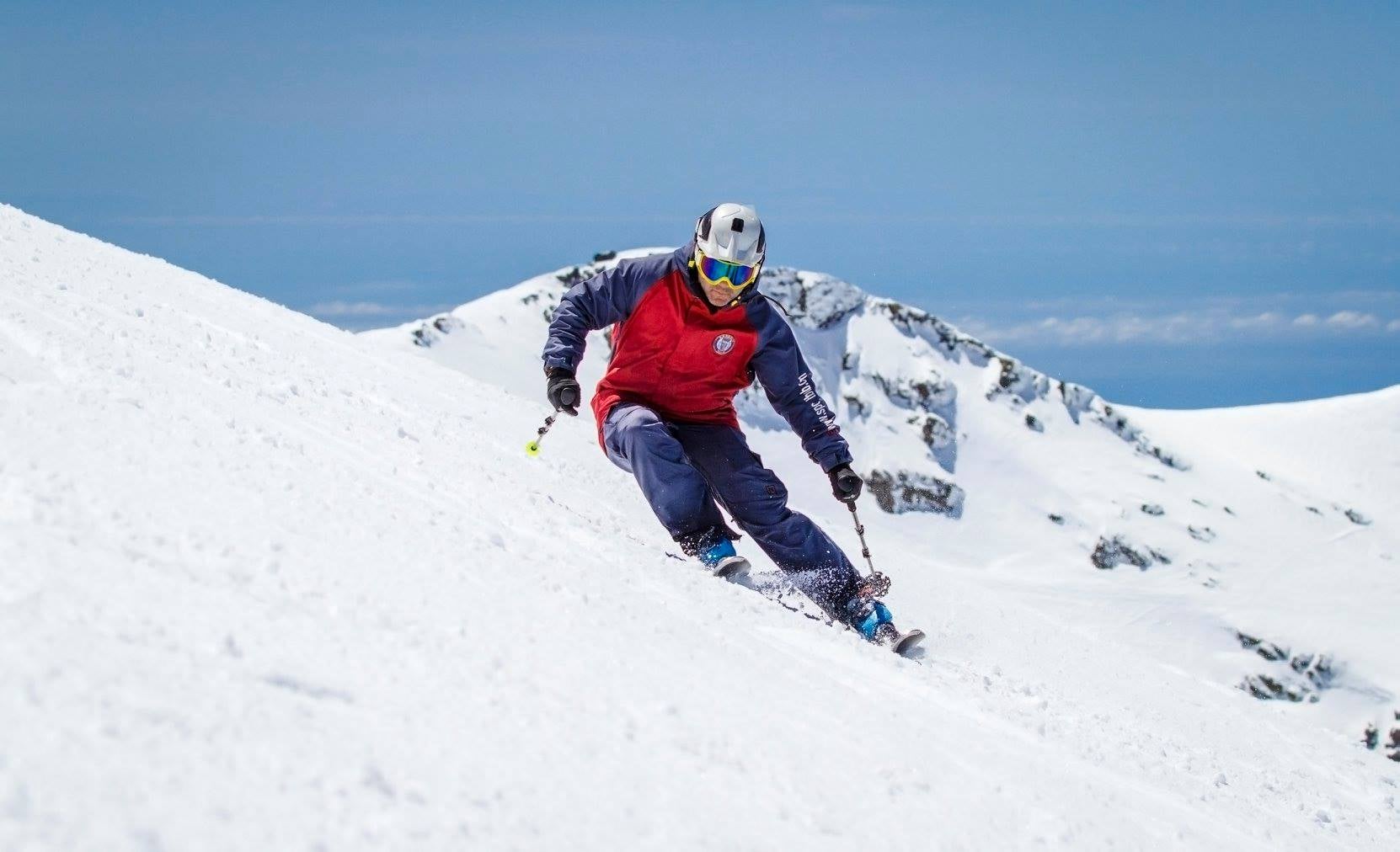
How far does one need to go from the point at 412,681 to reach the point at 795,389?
16.6ft

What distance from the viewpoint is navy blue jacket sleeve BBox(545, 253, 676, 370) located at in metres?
6.84

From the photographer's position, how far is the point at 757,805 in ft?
8.36

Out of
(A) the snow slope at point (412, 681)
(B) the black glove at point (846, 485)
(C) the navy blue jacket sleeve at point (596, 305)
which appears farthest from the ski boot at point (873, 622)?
(C) the navy blue jacket sleeve at point (596, 305)

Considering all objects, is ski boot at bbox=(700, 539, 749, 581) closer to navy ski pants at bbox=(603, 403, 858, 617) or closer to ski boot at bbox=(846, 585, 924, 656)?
navy ski pants at bbox=(603, 403, 858, 617)

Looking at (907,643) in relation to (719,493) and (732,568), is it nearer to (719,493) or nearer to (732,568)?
(732,568)

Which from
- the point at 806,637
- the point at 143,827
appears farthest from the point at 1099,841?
the point at 143,827

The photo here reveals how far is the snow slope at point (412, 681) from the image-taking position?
1.97 metres

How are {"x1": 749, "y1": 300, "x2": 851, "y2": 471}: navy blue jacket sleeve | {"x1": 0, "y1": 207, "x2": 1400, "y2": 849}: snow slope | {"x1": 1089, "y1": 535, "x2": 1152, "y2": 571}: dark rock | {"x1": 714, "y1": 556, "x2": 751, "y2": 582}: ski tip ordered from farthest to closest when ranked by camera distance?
{"x1": 1089, "y1": 535, "x2": 1152, "y2": 571}: dark rock
{"x1": 749, "y1": 300, "x2": 851, "y2": 471}: navy blue jacket sleeve
{"x1": 714, "y1": 556, "x2": 751, "y2": 582}: ski tip
{"x1": 0, "y1": 207, "x2": 1400, "y2": 849}: snow slope

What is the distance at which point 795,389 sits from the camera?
24.0ft

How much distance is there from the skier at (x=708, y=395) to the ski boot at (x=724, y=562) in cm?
2

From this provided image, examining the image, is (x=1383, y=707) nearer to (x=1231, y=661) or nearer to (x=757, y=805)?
(x=1231, y=661)

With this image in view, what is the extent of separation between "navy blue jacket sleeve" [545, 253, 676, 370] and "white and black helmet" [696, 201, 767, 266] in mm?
398

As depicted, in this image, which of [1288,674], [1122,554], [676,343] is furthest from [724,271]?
[1122,554]

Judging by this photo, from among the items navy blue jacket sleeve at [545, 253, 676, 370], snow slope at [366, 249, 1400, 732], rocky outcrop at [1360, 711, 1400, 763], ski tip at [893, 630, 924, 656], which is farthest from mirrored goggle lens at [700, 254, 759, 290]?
rocky outcrop at [1360, 711, 1400, 763]
